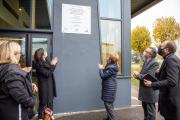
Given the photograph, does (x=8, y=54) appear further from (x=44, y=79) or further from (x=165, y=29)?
(x=165, y=29)

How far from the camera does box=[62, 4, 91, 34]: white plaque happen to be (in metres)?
7.91

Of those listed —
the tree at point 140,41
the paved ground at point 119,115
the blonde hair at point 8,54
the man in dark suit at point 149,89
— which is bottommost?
the paved ground at point 119,115

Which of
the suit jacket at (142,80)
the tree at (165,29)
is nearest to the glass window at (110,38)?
the suit jacket at (142,80)

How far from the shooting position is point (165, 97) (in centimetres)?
456

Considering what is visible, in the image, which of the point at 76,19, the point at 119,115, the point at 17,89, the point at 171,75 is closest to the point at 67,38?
the point at 76,19

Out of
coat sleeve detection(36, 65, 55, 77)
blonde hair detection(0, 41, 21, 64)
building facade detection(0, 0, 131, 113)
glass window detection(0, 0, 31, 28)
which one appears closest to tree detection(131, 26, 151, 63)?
building facade detection(0, 0, 131, 113)

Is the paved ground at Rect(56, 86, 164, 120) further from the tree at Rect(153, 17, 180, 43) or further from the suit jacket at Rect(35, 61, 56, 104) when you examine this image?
the tree at Rect(153, 17, 180, 43)

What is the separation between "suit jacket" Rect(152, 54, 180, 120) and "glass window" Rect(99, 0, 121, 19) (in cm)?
440

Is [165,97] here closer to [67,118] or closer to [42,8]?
[67,118]

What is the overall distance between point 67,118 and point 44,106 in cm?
85

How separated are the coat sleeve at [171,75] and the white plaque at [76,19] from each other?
3982 mm

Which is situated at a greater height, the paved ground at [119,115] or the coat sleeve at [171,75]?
the coat sleeve at [171,75]

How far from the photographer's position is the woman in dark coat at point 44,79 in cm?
657

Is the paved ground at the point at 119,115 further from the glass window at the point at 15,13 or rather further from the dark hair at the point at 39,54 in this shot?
the glass window at the point at 15,13
